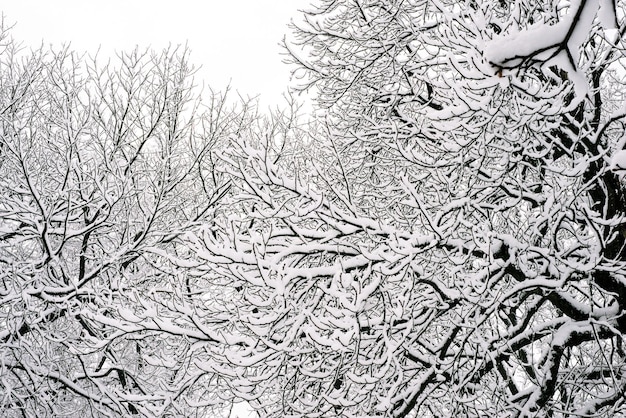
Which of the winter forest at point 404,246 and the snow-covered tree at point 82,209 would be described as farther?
the snow-covered tree at point 82,209

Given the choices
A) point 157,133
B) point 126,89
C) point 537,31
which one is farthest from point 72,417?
point 537,31

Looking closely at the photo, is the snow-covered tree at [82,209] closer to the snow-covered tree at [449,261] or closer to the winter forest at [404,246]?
the winter forest at [404,246]

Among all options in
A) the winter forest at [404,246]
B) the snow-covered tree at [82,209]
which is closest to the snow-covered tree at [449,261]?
the winter forest at [404,246]

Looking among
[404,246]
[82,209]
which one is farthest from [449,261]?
[82,209]

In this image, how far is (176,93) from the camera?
8.26 meters

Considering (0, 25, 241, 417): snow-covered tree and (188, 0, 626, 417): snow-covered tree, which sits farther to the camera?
(0, 25, 241, 417): snow-covered tree

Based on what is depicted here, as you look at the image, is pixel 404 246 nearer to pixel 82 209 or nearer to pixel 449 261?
pixel 449 261

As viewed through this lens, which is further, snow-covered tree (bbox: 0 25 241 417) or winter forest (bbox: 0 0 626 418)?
snow-covered tree (bbox: 0 25 241 417)

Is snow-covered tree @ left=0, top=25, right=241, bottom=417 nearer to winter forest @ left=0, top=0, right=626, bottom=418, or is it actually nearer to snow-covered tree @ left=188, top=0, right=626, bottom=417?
winter forest @ left=0, top=0, right=626, bottom=418

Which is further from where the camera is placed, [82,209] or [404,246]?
[82,209]

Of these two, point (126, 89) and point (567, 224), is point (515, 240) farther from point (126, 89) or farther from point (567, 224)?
point (126, 89)

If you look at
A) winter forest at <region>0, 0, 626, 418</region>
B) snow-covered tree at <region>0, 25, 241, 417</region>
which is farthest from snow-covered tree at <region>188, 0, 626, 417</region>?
snow-covered tree at <region>0, 25, 241, 417</region>

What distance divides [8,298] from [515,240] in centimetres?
561

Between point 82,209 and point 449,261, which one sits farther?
point 82,209
